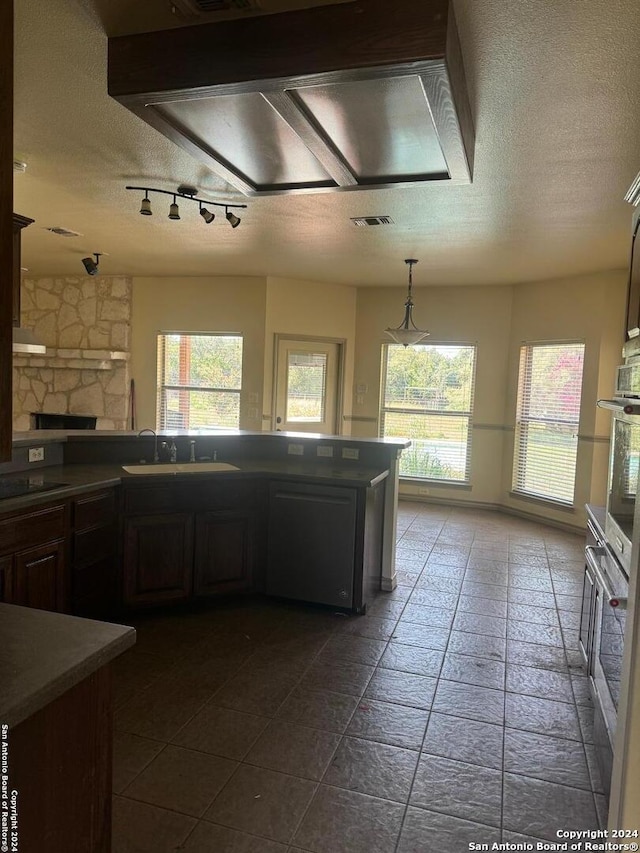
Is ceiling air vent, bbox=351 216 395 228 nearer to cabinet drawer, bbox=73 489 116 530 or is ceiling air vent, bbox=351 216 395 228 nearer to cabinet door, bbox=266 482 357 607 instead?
cabinet door, bbox=266 482 357 607

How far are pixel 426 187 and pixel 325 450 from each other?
191cm

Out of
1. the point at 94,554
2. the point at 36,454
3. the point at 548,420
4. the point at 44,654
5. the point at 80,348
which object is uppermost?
the point at 80,348

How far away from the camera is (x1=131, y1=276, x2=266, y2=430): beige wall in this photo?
6.61m

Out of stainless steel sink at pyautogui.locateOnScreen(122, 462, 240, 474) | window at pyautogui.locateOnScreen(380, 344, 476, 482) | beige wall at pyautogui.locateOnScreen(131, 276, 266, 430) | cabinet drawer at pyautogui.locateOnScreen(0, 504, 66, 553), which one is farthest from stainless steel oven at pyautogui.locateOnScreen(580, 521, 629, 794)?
beige wall at pyautogui.locateOnScreen(131, 276, 266, 430)

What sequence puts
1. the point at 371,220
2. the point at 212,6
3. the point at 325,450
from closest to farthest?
the point at 212,6 < the point at 371,220 < the point at 325,450

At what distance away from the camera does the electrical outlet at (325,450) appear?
4.18m

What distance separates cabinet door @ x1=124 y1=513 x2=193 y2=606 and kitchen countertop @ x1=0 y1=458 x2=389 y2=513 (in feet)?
0.86

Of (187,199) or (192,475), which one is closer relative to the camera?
(192,475)

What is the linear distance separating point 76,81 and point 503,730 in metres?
3.36

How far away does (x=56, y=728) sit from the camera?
Answer: 1147 millimetres

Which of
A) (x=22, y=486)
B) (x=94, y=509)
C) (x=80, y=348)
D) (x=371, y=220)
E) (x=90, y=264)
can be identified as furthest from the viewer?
(x=80, y=348)

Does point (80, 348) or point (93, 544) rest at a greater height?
point (80, 348)

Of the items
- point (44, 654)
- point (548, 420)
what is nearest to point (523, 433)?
point (548, 420)

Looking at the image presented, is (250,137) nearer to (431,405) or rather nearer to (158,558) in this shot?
(158,558)
